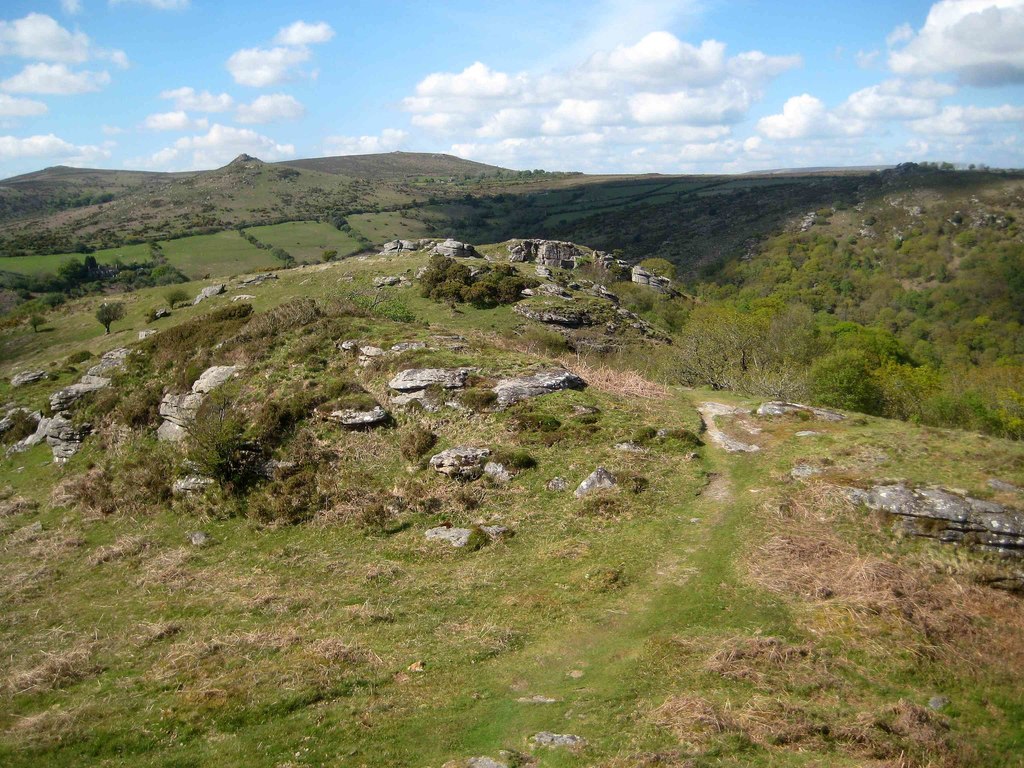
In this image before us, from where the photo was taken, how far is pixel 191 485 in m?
24.9

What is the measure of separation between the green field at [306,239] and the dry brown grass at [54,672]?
113565mm

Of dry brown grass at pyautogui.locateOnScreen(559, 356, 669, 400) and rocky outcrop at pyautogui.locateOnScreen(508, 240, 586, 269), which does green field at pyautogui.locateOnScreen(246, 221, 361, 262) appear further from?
dry brown grass at pyautogui.locateOnScreen(559, 356, 669, 400)

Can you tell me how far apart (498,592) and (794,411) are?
52.5 feet

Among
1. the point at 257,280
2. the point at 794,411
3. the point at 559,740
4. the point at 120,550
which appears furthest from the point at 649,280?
the point at 559,740

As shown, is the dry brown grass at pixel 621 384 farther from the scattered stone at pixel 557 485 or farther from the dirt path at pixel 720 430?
the scattered stone at pixel 557 485

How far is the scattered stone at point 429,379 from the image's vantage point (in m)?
27.7

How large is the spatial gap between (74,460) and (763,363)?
138 ft

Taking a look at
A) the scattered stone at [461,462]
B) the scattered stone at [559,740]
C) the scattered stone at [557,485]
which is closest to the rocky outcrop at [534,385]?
the scattered stone at [461,462]

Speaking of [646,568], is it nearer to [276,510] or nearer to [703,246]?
[276,510]

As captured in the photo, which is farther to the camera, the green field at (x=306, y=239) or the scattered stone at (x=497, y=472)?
the green field at (x=306, y=239)

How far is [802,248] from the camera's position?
141m

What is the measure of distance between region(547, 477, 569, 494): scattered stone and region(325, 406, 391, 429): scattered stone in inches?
337

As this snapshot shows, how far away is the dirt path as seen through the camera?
933 inches

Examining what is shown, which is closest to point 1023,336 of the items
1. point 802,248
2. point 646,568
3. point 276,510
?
point 802,248
